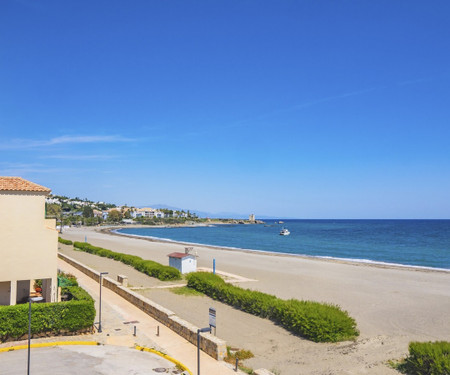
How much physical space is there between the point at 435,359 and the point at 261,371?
4.74 metres

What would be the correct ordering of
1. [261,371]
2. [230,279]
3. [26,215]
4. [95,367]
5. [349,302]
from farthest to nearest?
[230,279] < [349,302] < [26,215] < [95,367] < [261,371]

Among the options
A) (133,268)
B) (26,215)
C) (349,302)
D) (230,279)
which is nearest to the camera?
(26,215)

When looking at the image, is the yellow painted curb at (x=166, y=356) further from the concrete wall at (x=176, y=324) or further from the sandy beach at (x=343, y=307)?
the sandy beach at (x=343, y=307)

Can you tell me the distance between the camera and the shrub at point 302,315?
47.2 feet

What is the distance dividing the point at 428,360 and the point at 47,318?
464 inches

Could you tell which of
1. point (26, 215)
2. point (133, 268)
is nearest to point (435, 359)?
point (26, 215)

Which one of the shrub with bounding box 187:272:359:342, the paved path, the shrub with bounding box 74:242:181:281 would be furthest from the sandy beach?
the paved path

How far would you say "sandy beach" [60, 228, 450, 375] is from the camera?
41.0 ft

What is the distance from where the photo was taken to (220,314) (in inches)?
725

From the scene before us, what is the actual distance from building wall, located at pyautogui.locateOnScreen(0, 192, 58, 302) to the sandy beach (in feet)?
21.3

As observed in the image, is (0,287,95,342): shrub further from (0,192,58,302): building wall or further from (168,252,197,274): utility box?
(168,252,197,274): utility box

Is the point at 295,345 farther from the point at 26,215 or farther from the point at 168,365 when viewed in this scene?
the point at 26,215

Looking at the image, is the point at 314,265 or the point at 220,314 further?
the point at 314,265

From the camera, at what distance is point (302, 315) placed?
1512 cm
